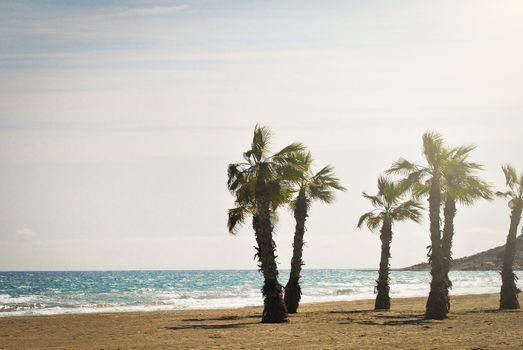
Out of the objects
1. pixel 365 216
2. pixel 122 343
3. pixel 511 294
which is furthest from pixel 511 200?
pixel 122 343

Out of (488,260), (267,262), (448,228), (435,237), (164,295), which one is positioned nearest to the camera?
(267,262)

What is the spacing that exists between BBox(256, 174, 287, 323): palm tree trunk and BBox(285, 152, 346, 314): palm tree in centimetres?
559

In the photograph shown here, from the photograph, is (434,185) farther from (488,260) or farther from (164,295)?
(488,260)

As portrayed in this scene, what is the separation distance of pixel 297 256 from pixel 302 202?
9.69ft

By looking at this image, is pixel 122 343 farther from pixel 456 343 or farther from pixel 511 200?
pixel 511 200

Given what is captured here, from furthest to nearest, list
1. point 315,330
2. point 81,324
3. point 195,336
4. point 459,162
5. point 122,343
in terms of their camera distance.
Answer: point 459,162 → point 81,324 → point 315,330 → point 195,336 → point 122,343

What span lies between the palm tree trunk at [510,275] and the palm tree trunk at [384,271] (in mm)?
6505

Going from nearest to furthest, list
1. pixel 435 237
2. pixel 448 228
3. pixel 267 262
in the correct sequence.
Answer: pixel 267 262 → pixel 435 237 → pixel 448 228

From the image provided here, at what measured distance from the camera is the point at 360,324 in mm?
29188

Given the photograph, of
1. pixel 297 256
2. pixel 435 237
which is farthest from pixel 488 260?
pixel 435 237

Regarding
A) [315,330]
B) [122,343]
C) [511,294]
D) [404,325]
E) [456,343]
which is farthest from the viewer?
[511,294]

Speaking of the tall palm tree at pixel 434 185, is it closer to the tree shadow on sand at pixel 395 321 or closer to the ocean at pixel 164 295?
the tree shadow on sand at pixel 395 321

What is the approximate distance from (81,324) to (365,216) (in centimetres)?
1865

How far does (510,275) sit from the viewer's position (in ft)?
127
